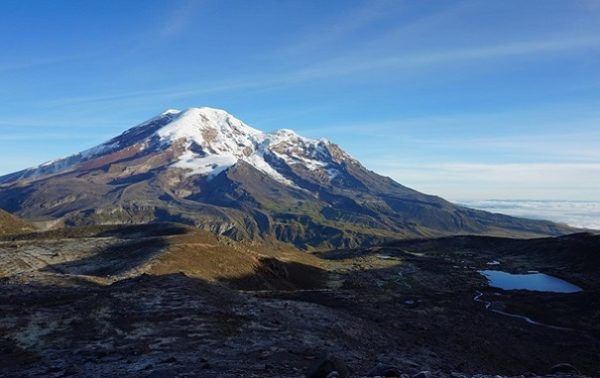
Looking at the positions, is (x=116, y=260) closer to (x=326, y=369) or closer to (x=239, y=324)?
(x=239, y=324)

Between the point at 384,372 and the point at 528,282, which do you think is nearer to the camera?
the point at 384,372

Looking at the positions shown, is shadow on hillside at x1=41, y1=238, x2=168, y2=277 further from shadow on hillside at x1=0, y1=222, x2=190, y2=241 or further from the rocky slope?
the rocky slope

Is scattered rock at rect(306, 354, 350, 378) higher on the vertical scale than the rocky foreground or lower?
higher

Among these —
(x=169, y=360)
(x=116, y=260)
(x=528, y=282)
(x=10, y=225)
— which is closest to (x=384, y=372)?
(x=169, y=360)

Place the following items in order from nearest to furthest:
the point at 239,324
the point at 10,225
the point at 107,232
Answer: the point at 239,324 < the point at 107,232 < the point at 10,225

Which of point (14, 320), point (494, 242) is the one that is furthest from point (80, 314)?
point (494, 242)

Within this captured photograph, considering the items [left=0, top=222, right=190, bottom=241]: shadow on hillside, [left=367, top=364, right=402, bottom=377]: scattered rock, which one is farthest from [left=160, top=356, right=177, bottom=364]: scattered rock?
[left=0, top=222, right=190, bottom=241]: shadow on hillside
